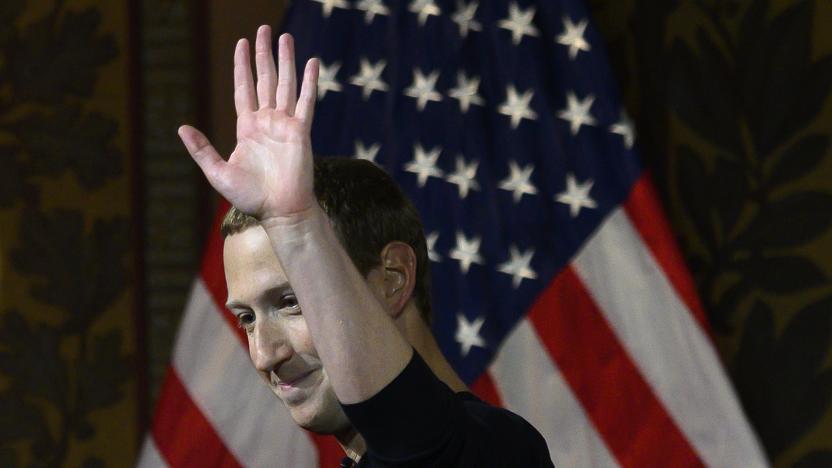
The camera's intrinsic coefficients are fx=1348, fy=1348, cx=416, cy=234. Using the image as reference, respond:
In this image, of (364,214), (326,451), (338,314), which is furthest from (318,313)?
(326,451)

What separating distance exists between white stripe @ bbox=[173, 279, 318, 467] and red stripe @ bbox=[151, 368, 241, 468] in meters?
0.01

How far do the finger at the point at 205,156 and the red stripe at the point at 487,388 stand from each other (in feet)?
4.53

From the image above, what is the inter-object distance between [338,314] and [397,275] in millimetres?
251

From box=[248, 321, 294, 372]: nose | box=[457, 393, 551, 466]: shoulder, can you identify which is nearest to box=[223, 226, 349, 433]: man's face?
box=[248, 321, 294, 372]: nose

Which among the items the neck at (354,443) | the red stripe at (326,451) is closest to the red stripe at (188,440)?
the red stripe at (326,451)

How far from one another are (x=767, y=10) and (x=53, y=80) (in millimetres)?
1444

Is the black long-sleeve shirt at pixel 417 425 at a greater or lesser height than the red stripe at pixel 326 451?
greater

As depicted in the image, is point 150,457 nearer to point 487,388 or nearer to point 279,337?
point 487,388

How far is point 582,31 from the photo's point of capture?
2438 millimetres

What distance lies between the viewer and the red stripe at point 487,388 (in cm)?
238

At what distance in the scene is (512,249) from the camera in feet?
7.88

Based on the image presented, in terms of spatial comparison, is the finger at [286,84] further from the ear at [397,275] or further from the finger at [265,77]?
the ear at [397,275]

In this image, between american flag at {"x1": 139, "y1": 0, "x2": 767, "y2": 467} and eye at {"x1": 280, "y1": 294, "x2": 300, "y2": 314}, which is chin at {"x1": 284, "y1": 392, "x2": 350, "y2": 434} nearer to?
eye at {"x1": 280, "y1": 294, "x2": 300, "y2": 314}

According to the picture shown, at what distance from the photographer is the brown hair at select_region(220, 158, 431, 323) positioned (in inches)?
47.3
